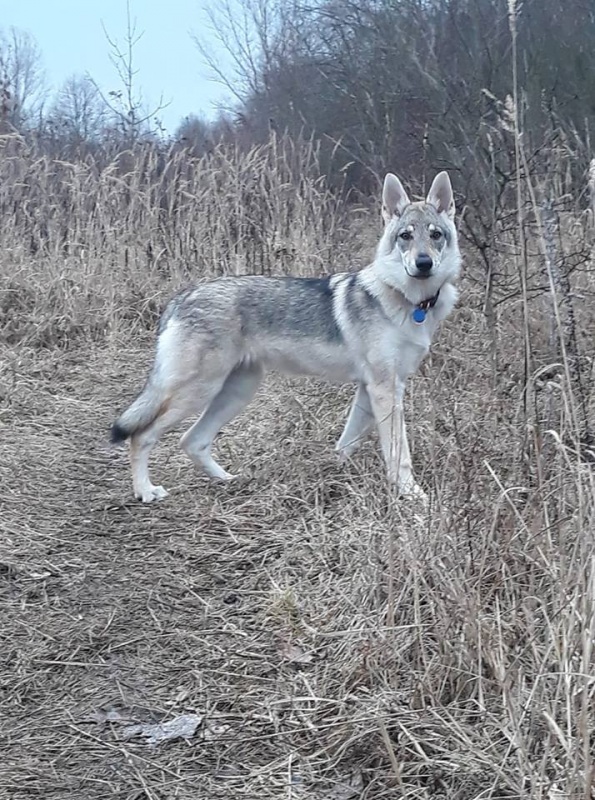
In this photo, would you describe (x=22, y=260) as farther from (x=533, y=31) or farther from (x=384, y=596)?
(x=533, y=31)

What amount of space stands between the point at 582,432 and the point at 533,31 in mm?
12968

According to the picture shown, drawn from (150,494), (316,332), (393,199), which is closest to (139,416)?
(150,494)

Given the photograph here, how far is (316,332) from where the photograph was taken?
443 centimetres

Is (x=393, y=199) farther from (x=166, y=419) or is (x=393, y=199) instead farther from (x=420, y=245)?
(x=166, y=419)

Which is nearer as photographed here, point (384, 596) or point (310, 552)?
point (384, 596)

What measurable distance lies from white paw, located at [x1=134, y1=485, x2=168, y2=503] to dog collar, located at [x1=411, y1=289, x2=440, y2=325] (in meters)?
1.56

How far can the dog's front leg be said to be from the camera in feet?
9.98

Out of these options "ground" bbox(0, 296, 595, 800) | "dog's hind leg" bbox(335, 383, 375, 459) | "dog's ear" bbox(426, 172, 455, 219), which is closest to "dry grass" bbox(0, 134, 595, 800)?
"ground" bbox(0, 296, 595, 800)

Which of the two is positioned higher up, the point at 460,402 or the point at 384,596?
the point at 460,402

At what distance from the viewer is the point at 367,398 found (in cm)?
448

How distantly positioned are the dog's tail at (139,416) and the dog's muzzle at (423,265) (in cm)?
145

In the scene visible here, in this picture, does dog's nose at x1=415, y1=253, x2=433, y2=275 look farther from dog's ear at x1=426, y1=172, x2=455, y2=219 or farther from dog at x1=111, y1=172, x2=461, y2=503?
dog's ear at x1=426, y1=172, x2=455, y2=219

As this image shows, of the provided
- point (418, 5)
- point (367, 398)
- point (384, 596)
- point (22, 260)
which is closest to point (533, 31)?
point (418, 5)

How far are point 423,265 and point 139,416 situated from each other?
163cm
